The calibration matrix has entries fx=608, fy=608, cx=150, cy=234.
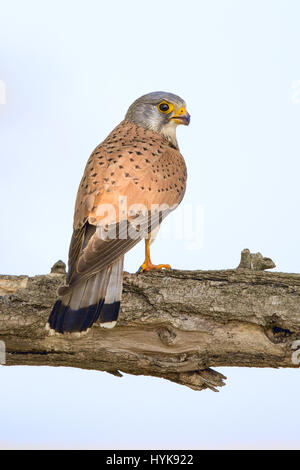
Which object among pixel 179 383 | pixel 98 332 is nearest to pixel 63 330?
pixel 98 332

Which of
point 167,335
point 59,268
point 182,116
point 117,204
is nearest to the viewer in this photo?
point 117,204

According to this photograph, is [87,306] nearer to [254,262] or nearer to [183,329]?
[183,329]

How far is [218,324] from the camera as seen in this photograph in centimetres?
395

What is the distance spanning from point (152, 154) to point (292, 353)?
1649mm

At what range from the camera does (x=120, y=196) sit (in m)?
3.84

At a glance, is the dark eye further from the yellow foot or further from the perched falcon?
the yellow foot

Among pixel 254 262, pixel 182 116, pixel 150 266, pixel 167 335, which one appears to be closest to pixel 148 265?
pixel 150 266

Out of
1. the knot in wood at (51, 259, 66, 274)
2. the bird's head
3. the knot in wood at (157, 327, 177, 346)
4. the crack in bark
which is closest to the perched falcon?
the bird's head

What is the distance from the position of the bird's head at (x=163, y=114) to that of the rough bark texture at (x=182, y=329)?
1255mm

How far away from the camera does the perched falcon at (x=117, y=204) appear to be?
11.7ft

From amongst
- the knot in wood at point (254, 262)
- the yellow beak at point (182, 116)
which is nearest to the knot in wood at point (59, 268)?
the knot in wood at point (254, 262)

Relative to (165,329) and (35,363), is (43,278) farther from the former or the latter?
(165,329)

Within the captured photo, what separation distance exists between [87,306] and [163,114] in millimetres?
1841

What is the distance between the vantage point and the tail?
3543 mm
